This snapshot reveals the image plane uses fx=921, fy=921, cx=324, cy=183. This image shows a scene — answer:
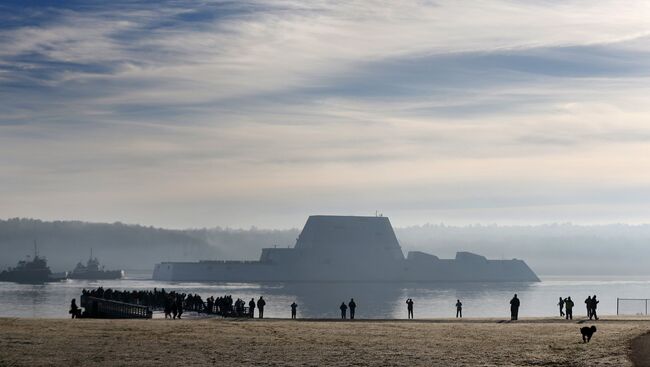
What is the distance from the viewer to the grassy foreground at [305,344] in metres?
24.2

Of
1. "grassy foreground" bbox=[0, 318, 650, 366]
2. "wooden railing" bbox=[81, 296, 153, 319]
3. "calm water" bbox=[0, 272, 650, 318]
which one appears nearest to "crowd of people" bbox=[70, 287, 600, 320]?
"wooden railing" bbox=[81, 296, 153, 319]

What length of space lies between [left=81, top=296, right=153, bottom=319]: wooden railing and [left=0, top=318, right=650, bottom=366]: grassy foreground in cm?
1104

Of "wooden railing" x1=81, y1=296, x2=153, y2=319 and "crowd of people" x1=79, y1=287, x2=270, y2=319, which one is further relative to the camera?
"wooden railing" x1=81, y1=296, x2=153, y2=319

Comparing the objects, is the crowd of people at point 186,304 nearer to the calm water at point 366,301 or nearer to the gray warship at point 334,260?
the calm water at point 366,301

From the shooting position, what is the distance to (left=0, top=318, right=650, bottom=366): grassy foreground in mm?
24188

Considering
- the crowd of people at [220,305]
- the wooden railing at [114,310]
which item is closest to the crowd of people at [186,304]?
the crowd of people at [220,305]

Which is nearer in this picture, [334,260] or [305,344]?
[305,344]

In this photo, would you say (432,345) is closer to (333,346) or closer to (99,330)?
(333,346)

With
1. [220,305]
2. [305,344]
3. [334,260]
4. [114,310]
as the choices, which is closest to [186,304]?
[114,310]

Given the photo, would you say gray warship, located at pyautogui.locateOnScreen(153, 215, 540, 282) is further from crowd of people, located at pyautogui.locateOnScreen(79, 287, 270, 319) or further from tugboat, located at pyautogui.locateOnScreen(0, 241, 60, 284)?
crowd of people, located at pyautogui.locateOnScreen(79, 287, 270, 319)

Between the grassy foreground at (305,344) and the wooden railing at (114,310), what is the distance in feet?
36.2

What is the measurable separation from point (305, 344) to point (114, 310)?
1023 inches

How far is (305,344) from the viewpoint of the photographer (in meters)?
28.0

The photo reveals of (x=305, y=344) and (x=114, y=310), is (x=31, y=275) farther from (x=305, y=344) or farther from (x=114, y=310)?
(x=305, y=344)
